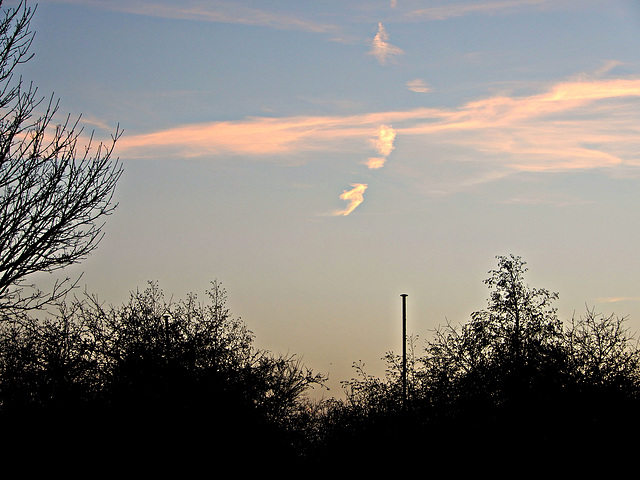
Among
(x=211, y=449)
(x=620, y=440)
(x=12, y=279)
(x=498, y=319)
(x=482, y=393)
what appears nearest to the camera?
(x=12, y=279)

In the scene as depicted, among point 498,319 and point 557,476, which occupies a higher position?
point 498,319

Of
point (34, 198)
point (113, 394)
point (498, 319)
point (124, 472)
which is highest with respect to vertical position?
point (498, 319)

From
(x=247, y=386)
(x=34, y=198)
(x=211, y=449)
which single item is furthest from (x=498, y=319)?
(x=34, y=198)

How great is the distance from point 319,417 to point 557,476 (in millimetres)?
10569

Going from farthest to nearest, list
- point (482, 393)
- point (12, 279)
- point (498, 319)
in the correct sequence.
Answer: point (498, 319) < point (482, 393) < point (12, 279)

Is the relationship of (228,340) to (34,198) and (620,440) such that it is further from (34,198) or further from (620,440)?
(34,198)

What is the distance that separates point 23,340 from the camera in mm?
24234

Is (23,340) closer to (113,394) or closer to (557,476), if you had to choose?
(113,394)

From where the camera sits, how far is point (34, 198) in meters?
11.2

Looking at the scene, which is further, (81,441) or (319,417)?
(319,417)

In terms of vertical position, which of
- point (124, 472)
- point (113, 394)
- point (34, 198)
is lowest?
point (124, 472)

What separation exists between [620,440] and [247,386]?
11.1m

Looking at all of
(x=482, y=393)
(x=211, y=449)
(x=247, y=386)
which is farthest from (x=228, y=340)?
(x=482, y=393)

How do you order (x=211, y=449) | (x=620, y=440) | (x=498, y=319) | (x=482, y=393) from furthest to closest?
(x=498, y=319) → (x=482, y=393) → (x=211, y=449) → (x=620, y=440)
